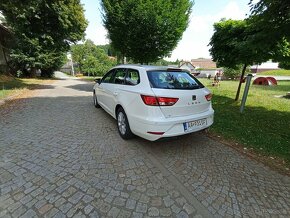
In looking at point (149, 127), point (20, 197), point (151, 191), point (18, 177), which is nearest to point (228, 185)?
point (151, 191)

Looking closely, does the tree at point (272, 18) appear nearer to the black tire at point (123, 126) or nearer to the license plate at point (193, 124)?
the license plate at point (193, 124)

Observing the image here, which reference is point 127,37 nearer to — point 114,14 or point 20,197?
point 114,14

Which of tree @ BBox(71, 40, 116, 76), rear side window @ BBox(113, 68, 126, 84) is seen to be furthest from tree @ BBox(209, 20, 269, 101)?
tree @ BBox(71, 40, 116, 76)

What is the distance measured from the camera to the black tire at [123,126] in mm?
4309

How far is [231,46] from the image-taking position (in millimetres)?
8062

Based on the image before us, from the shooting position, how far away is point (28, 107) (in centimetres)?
775

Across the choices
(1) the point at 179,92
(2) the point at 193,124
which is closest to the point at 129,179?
(2) the point at 193,124

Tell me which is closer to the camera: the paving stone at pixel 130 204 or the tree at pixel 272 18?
the paving stone at pixel 130 204

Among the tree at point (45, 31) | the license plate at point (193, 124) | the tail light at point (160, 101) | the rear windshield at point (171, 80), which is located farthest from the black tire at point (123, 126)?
the tree at point (45, 31)

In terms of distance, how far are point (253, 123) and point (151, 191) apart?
15.1 feet

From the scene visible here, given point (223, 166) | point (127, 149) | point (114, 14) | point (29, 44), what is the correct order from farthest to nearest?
1. point (29, 44)
2. point (114, 14)
3. point (127, 149)
4. point (223, 166)

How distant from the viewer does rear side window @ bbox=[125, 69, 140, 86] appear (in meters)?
4.12

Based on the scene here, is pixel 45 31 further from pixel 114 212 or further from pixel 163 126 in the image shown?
pixel 114 212

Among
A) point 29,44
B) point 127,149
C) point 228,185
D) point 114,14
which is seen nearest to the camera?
point 228,185
